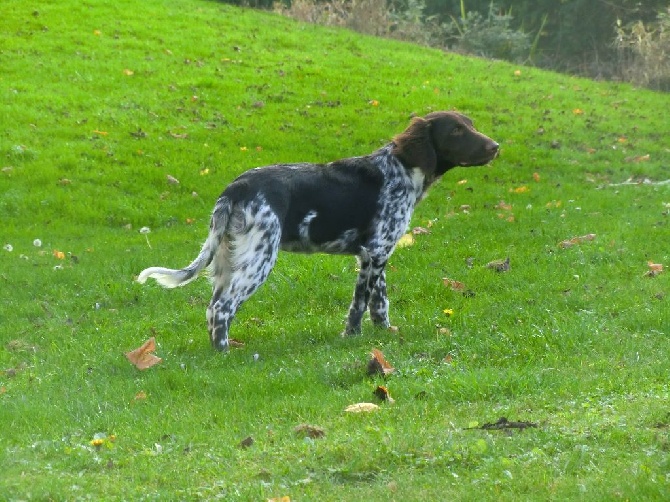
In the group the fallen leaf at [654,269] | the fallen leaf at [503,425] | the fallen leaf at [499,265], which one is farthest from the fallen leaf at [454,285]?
the fallen leaf at [503,425]

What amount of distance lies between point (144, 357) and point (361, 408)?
238 centimetres

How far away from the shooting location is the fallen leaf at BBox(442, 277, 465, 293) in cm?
1041

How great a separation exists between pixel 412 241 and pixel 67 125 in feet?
26.1

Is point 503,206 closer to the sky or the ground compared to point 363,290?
closer to the ground

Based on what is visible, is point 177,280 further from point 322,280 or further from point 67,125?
point 67,125

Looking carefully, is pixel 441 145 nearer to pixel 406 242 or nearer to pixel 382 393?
pixel 406 242

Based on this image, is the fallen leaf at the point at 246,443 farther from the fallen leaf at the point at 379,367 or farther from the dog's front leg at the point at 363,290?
the dog's front leg at the point at 363,290

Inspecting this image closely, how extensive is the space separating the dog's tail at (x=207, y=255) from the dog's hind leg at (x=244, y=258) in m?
0.07

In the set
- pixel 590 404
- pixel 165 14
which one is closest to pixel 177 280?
pixel 590 404

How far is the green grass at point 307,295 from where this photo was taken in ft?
18.5

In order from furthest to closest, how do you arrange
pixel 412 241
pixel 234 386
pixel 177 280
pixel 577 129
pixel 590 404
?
1. pixel 577 129
2. pixel 412 241
3. pixel 177 280
4. pixel 234 386
5. pixel 590 404

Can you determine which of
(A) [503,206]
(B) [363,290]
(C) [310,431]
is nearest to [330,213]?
(B) [363,290]

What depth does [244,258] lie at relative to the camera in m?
8.72

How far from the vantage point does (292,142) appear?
698 inches
